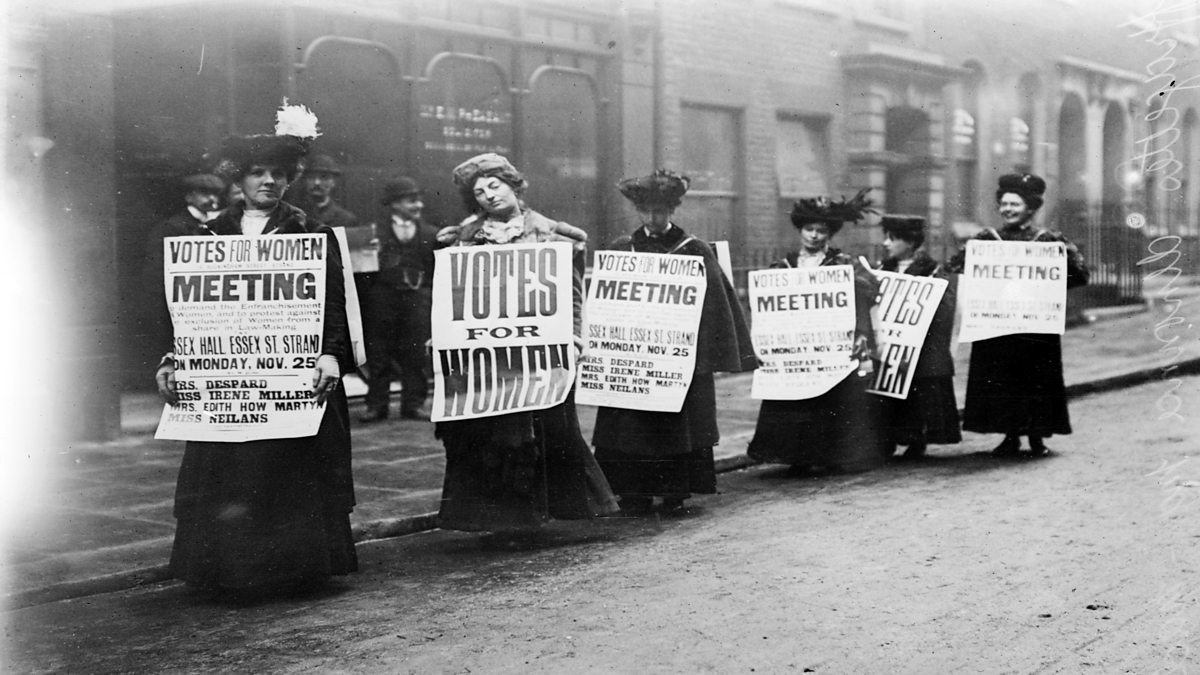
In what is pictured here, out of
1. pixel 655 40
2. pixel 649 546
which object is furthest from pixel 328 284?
pixel 655 40

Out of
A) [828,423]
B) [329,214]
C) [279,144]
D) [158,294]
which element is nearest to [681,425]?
[828,423]

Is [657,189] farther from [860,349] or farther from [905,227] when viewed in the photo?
[905,227]

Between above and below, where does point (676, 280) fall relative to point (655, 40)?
below

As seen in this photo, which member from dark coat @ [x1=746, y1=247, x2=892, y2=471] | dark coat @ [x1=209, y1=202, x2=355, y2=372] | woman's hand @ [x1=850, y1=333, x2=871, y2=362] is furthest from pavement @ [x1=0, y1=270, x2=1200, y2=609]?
dark coat @ [x1=209, y1=202, x2=355, y2=372]

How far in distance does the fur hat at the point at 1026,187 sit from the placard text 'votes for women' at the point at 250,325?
17.8 feet

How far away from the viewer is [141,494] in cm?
792

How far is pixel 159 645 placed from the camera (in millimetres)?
5016

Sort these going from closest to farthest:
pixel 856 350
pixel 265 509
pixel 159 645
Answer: pixel 159 645 < pixel 265 509 < pixel 856 350

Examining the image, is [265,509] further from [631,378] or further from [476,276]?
[631,378]

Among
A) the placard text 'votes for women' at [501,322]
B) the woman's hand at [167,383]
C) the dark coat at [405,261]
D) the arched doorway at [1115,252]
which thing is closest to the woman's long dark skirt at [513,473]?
the placard text 'votes for women' at [501,322]

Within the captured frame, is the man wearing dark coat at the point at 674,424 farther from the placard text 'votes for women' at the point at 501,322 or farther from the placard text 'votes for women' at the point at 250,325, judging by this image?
the placard text 'votes for women' at the point at 250,325

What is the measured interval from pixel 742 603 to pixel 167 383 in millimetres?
2478

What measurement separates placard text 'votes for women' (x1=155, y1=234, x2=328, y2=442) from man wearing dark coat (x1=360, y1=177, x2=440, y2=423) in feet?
18.4

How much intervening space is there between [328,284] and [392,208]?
5.86 m
